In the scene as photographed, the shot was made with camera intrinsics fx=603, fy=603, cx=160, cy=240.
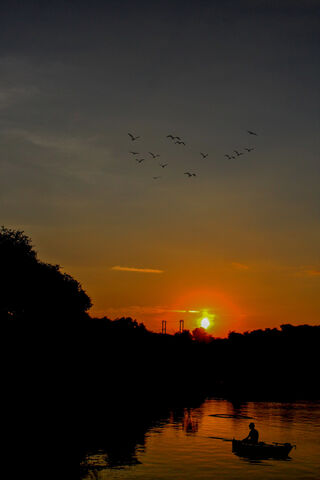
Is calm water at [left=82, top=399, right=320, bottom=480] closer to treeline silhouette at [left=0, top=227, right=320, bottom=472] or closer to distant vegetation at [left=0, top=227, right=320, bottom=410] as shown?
treeline silhouette at [left=0, top=227, right=320, bottom=472]

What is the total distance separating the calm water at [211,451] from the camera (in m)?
54.3

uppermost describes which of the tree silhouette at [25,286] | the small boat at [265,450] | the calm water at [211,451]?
the tree silhouette at [25,286]

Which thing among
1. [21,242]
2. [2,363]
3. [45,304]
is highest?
[21,242]

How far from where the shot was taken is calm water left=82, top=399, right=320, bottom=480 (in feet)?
178

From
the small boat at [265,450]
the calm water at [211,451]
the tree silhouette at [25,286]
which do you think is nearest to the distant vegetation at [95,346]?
the tree silhouette at [25,286]

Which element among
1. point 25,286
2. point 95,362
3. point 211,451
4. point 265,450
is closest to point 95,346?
point 95,362

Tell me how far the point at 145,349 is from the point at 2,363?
64.0m

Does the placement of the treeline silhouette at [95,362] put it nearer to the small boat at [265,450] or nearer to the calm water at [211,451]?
the calm water at [211,451]

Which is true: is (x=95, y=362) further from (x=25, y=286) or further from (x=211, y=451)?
(x=211, y=451)

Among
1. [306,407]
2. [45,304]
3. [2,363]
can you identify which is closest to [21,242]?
[45,304]

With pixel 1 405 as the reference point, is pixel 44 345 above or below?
above

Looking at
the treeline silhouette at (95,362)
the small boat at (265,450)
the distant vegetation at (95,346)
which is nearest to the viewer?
the small boat at (265,450)

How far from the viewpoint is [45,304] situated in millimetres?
121625

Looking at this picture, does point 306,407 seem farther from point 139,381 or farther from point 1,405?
point 1,405
